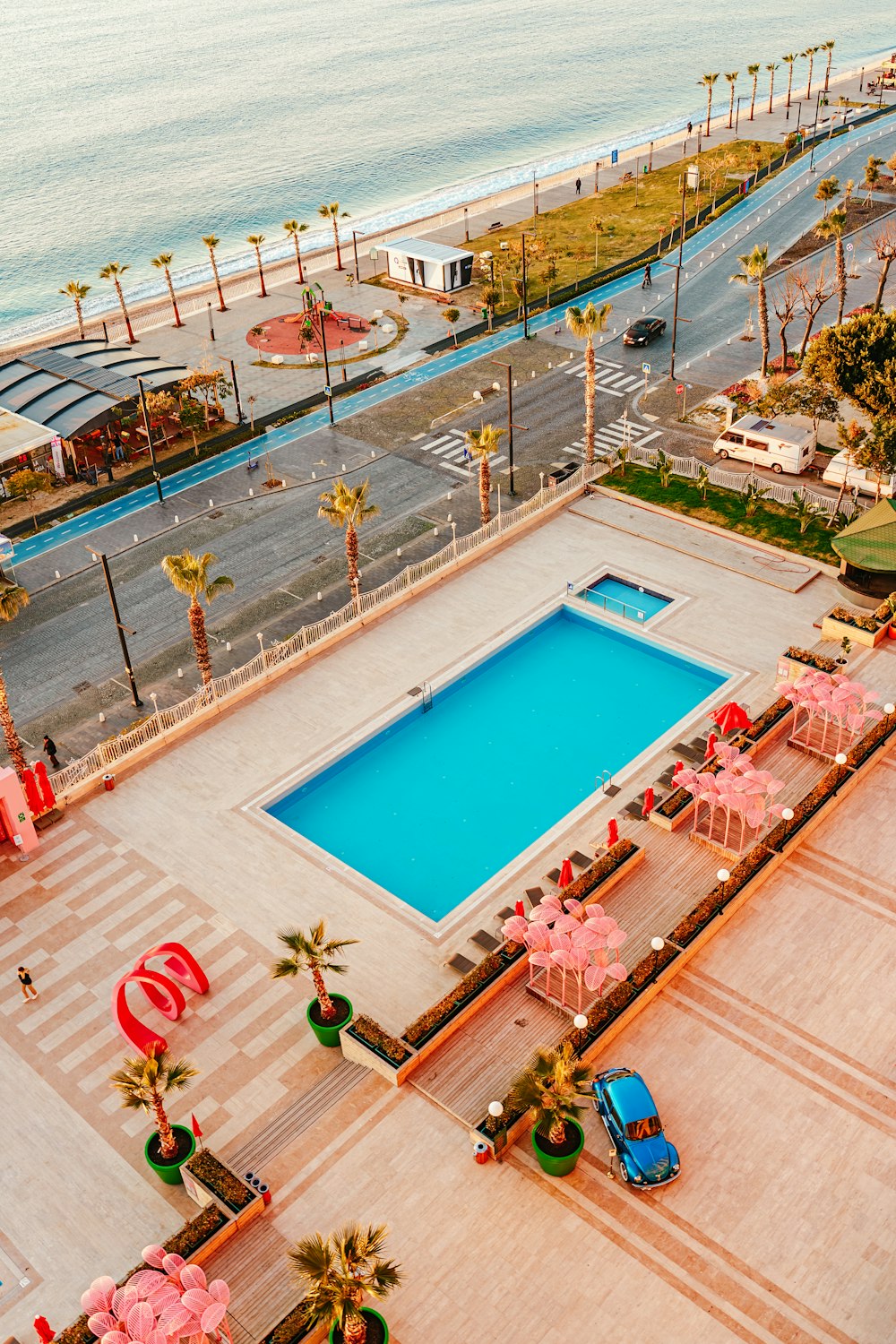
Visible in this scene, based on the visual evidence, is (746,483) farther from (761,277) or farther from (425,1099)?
(425,1099)

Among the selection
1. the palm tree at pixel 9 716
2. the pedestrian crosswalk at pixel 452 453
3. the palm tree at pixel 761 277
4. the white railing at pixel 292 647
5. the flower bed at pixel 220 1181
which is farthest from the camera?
the palm tree at pixel 761 277

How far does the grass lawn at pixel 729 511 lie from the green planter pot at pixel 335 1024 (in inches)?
1278

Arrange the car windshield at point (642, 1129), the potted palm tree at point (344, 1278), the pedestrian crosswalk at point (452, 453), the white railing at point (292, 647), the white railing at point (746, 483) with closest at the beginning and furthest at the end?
the potted palm tree at point (344, 1278) → the car windshield at point (642, 1129) → the white railing at point (292, 647) → the white railing at point (746, 483) → the pedestrian crosswalk at point (452, 453)

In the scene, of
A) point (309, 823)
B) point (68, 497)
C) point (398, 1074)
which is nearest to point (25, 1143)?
point (398, 1074)

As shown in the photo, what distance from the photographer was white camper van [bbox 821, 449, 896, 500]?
56625mm

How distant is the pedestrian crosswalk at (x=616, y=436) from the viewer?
216 ft

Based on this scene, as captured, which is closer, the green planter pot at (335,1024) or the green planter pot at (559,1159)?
the green planter pot at (559,1159)

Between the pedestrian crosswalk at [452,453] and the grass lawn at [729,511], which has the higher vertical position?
the grass lawn at [729,511]

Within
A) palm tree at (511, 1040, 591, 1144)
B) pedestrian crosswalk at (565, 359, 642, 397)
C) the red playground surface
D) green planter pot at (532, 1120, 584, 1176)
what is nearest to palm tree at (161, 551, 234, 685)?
palm tree at (511, 1040, 591, 1144)

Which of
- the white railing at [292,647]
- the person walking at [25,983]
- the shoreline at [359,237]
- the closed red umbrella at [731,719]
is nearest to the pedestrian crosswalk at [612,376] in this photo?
the white railing at [292,647]

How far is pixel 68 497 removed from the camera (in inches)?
2594

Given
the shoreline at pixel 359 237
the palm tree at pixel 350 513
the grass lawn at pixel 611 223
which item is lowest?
the shoreline at pixel 359 237

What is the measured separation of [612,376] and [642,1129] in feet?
181

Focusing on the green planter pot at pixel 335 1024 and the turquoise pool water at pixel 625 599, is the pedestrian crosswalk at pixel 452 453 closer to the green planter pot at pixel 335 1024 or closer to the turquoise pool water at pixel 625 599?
the turquoise pool water at pixel 625 599
